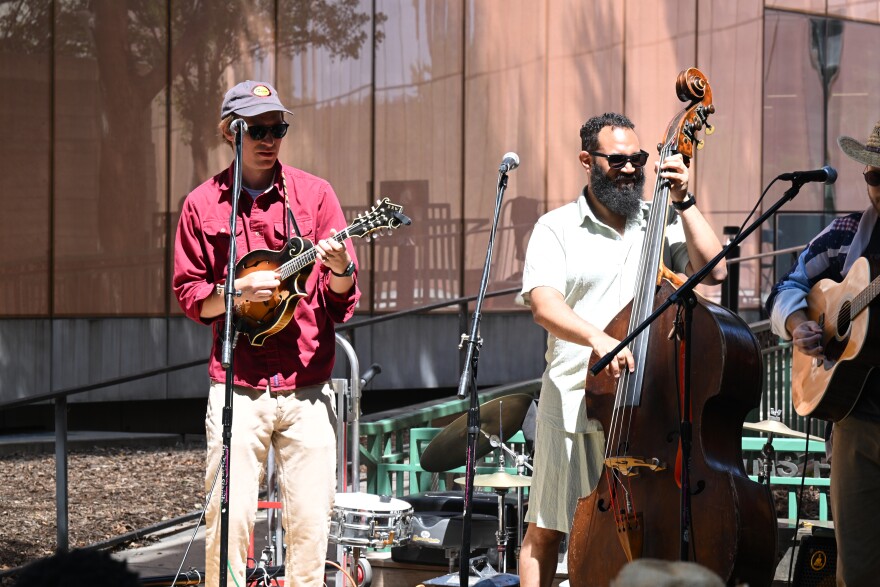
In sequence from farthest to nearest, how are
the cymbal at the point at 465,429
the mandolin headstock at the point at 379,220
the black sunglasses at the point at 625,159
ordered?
the cymbal at the point at 465,429 < the mandolin headstock at the point at 379,220 < the black sunglasses at the point at 625,159

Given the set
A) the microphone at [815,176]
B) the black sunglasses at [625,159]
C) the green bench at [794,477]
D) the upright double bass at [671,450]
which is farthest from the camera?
the green bench at [794,477]

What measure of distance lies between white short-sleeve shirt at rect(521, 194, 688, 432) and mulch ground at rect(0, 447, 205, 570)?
4.25 metres

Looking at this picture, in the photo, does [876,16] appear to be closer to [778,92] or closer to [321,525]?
[778,92]

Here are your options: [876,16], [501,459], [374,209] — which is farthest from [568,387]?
[876,16]

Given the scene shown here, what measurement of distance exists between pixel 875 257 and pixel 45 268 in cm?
928

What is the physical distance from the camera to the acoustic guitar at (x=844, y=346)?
14.1 feet

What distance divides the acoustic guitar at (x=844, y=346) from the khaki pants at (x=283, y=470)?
189 cm

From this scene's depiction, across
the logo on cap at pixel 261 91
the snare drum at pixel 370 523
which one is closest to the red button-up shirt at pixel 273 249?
the logo on cap at pixel 261 91

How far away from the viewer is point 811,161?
1730 cm

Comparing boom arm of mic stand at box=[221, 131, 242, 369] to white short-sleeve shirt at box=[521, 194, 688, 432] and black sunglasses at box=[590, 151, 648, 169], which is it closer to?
white short-sleeve shirt at box=[521, 194, 688, 432]

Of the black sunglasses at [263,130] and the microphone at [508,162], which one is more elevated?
the black sunglasses at [263,130]

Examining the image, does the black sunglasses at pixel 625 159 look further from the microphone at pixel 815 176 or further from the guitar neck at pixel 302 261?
the guitar neck at pixel 302 261

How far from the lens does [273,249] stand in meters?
4.99

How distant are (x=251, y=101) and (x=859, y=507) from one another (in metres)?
2.78
